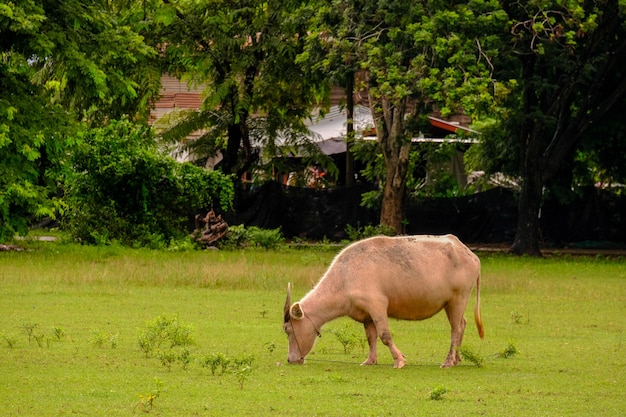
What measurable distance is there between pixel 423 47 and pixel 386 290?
17979mm

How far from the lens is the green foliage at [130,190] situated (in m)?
33.0

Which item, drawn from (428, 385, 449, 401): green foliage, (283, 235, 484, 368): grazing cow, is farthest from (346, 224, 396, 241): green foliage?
(428, 385, 449, 401): green foliage

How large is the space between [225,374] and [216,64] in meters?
25.7

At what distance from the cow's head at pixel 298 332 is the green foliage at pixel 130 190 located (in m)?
18.9

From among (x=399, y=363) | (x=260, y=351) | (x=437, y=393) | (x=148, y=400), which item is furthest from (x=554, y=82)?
(x=148, y=400)

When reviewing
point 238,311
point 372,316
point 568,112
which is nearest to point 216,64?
point 568,112

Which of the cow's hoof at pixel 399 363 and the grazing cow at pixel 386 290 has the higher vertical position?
the grazing cow at pixel 386 290

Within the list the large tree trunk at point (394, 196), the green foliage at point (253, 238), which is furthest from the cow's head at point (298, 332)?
the large tree trunk at point (394, 196)

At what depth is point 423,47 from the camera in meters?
31.0

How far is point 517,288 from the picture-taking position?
80.1 ft

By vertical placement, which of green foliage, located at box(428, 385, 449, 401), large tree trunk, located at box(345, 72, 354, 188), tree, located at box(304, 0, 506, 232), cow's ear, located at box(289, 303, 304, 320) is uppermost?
tree, located at box(304, 0, 506, 232)

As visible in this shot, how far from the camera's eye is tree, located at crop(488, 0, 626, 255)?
30.5 meters

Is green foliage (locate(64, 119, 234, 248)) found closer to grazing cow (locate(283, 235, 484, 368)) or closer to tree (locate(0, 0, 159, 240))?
tree (locate(0, 0, 159, 240))

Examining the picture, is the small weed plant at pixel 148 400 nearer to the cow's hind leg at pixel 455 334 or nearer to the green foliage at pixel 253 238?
the cow's hind leg at pixel 455 334
